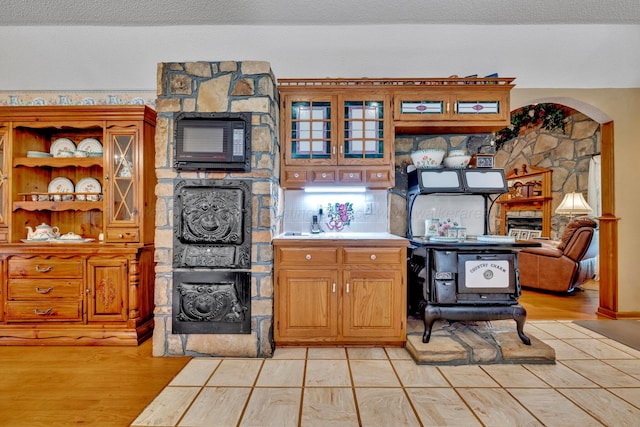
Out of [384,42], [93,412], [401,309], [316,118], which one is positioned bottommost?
[93,412]

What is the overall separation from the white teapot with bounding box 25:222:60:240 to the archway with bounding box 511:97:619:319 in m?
4.85

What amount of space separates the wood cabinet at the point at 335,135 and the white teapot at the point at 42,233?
87.2 inches

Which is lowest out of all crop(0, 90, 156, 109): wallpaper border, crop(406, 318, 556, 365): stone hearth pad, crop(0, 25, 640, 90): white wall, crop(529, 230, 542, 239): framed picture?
crop(406, 318, 556, 365): stone hearth pad

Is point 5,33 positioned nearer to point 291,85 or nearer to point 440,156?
point 291,85

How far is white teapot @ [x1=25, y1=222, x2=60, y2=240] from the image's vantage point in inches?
116

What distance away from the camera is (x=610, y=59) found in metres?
3.47

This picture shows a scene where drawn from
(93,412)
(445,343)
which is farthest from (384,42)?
(93,412)

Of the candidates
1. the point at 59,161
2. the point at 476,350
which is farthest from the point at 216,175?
the point at 476,350

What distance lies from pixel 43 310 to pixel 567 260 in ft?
19.7

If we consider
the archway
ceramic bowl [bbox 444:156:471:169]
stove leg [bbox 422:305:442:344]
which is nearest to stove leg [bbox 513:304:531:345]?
stove leg [bbox 422:305:442:344]

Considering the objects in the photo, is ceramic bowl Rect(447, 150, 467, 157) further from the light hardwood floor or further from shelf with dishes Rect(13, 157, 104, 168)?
shelf with dishes Rect(13, 157, 104, 168)

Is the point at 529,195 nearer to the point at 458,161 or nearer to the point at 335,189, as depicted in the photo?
the point at 458,161

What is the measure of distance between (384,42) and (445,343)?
2957mm

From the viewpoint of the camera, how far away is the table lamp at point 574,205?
5539mm
